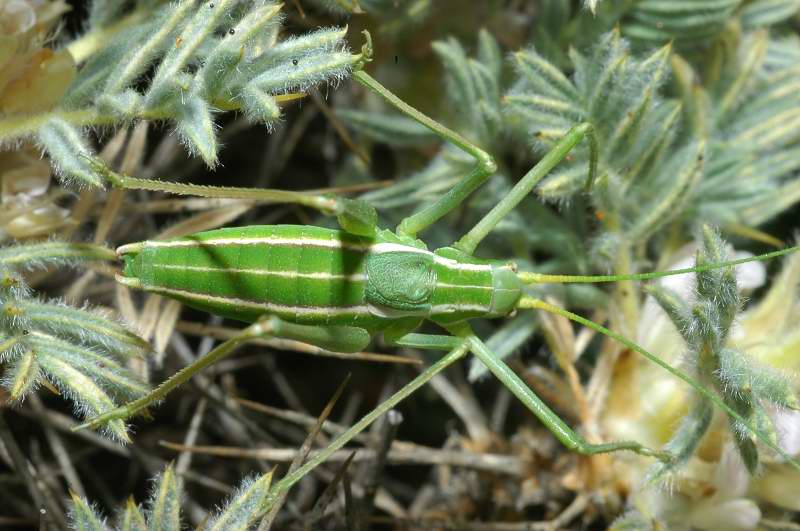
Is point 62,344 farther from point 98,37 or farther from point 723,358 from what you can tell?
point 723,358

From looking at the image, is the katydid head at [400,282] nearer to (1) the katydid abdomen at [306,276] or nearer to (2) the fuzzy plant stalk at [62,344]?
(1) the katydid abdomen at [306,276]

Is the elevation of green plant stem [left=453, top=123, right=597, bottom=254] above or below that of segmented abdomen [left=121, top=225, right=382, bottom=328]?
above

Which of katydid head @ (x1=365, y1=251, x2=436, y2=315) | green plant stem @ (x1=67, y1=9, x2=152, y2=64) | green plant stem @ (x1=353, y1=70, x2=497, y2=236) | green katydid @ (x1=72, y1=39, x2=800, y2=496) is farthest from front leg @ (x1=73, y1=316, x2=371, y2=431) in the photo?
green plant stem @ (x1=67, y1=9, x2=152, y2=64)

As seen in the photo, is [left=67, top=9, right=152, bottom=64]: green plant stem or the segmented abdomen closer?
the segmented abdomen

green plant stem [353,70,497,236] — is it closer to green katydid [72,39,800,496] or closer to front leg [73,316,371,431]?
green katydid [72,39,800,496]

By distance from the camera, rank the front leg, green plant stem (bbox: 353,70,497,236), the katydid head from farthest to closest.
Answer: green plant stem (bbox: 353,70,497,236)
the katydid head
the front leg

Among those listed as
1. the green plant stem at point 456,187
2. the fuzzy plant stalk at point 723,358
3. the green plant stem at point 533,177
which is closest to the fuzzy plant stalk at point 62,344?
the green plant stem at point 456,187

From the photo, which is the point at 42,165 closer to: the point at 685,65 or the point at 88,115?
the point at 88,115
